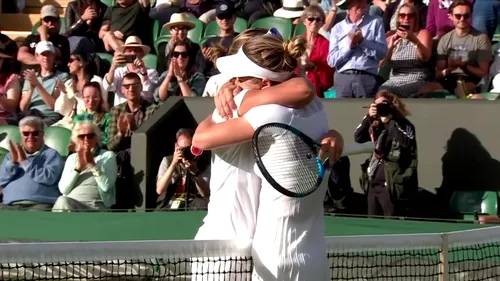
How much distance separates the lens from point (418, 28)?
10773mm

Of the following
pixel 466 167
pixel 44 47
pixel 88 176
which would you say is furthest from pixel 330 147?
pixel 44 47

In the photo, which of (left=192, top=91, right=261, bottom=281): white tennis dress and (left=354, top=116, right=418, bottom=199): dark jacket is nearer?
(left=192, top=91, right=261, bottom=281): white tennis dress

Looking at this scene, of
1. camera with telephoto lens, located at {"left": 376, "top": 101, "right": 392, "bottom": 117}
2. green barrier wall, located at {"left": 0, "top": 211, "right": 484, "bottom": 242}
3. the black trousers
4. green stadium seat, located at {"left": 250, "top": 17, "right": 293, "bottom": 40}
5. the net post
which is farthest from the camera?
green stadium seat, located at {"left": 250, "top": 17, "right": 293, "bottom": 40}

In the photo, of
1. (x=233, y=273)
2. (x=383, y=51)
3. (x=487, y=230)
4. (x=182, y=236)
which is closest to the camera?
(x=233, y=273)

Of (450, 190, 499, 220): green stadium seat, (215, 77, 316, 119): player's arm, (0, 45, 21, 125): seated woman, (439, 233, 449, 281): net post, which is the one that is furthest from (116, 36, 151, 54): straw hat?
(215, 77, 316, 119): player's arm

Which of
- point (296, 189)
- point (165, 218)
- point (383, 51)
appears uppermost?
point (296, 189)

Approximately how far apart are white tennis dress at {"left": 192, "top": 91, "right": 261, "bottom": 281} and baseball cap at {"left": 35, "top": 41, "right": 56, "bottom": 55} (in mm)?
8105

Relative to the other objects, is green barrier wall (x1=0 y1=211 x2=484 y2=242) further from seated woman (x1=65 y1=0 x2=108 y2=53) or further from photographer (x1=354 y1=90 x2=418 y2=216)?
seated woman (x1=65 y1=0 x2=108 y2=53)

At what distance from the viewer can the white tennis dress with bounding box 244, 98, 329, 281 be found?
382cm

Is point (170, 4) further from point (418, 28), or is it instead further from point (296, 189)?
point (296, 189)

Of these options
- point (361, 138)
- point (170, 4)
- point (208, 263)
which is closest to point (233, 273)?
point (208, 263)

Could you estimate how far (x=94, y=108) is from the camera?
34.8 ft

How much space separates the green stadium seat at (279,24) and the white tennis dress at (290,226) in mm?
7754

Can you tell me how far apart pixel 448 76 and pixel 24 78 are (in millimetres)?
4494
